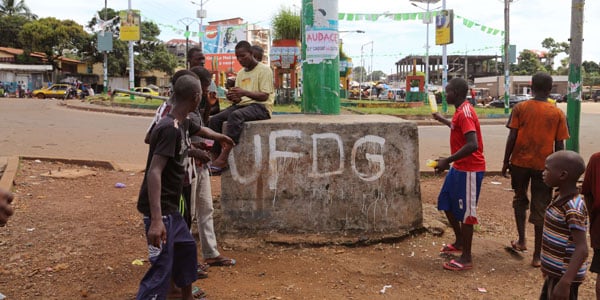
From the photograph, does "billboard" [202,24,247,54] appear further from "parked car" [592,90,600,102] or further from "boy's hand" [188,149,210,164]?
"boy's hand" [188,149,210,164]

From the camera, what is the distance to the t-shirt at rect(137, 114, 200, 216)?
104 inches

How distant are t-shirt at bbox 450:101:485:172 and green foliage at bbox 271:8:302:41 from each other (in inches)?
1101

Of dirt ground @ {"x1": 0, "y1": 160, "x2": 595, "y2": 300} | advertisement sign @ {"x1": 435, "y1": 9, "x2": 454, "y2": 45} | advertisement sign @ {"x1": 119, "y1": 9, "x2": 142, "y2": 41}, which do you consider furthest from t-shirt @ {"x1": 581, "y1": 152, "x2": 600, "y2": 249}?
advertisement sign @ {"x1": 119, "y1": 9, "x2": 142, "y2": 41}

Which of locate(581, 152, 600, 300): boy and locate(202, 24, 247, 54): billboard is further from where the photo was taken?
locate(202, 24, 247, 54): billboard

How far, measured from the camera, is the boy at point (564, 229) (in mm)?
2492

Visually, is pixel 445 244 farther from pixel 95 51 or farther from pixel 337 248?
pixel 95 51

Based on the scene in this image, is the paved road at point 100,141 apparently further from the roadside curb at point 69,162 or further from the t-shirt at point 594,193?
the t-shirt at point 594,193

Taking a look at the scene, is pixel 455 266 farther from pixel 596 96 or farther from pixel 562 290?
pixel 596 96

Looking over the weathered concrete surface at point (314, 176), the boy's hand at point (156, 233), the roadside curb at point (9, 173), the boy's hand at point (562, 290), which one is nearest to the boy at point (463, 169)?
the weathered concrete surface at point (314, 176)

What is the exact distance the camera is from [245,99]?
178 inches

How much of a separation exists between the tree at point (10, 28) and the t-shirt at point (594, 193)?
176ft

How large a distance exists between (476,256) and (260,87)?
90.9 inches

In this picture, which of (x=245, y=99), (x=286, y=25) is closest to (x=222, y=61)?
(x=286, y=25)

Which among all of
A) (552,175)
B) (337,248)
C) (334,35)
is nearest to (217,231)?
(337,248)
